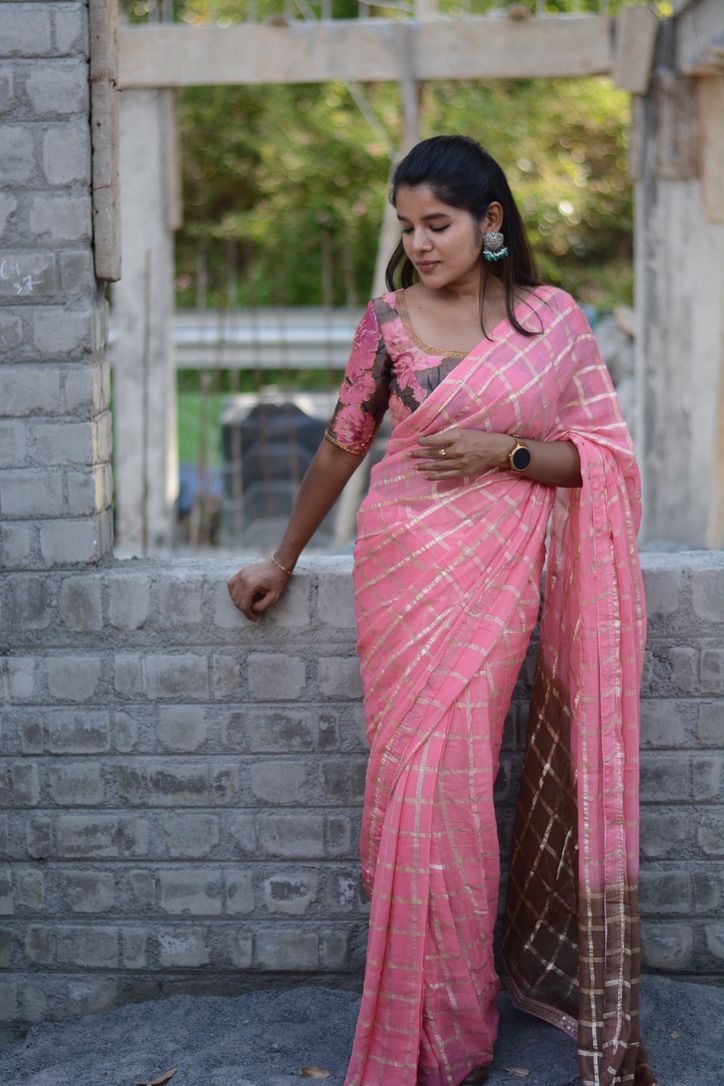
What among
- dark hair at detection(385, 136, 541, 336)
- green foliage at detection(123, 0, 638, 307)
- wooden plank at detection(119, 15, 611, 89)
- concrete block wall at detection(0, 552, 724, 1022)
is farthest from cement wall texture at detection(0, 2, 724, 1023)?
green foliage at detection(123, 0, 638, 307)

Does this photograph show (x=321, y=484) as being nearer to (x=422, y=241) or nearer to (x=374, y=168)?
(x=422, y=241)

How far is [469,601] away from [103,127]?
144 cm

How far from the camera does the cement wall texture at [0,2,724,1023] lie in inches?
136

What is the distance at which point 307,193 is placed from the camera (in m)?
15.7

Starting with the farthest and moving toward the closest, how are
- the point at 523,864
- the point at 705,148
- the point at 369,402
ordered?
the point at 705,148 → the point at 523,864 → the point at 369,402

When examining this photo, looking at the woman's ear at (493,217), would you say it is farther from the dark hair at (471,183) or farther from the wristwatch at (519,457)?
the wristwatch at (519,457)

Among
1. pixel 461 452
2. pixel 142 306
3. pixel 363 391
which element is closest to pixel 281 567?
pixel 363 391

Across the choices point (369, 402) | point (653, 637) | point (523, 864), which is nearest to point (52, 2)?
point (369, 402)

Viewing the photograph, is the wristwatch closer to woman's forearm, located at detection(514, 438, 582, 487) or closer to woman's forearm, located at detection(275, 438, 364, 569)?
woman's forearm, located at detection(514, 438, 582, 487)

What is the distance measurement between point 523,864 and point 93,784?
1.07 metres

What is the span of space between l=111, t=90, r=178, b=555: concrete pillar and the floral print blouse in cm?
473

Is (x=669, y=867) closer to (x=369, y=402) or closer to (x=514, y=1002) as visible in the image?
(x=514, y=1002)

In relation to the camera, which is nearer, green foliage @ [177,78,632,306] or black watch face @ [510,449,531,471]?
black watch face @ [510,449,531,471]

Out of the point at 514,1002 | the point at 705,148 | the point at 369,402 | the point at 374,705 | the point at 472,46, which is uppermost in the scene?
the point at 472,46
